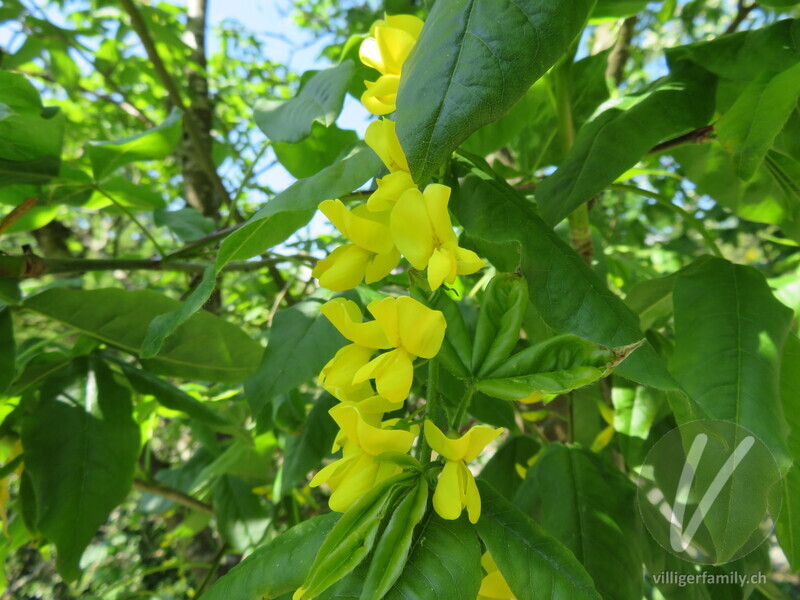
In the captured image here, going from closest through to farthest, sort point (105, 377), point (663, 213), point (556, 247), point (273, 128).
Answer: point (556, 247) → point (273, 128) → point (105, 377) → point (663, 213)

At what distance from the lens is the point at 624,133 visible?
46 cm

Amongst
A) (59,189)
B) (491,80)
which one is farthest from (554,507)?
(59,189)

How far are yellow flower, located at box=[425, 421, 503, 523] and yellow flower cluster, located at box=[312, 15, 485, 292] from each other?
77 millimetres

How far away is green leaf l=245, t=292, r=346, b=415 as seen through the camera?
56 centimetres

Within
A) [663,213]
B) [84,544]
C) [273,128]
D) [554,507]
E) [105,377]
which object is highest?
[273,128]

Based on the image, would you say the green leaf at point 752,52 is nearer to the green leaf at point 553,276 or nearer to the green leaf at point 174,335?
the green leaf at point 553,276

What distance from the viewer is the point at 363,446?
0.28 meters

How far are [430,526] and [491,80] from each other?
0.69ft

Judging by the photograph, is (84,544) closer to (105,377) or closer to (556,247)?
(105,377)

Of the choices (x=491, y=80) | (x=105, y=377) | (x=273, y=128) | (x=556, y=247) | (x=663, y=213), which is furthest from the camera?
(x=663, y=213)

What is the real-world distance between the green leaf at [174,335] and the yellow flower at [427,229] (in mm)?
361

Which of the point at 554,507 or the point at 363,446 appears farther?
the point at 554,507

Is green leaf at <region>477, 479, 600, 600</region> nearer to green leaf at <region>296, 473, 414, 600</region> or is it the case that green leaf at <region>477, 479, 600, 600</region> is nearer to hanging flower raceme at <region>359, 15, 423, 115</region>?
green leaf at <region>296, 473, 414, 600</region>

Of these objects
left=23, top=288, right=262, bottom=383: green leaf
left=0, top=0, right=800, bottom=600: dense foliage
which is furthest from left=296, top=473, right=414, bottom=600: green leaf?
left=23, top=288, right=262, bottom=383: green leaf
